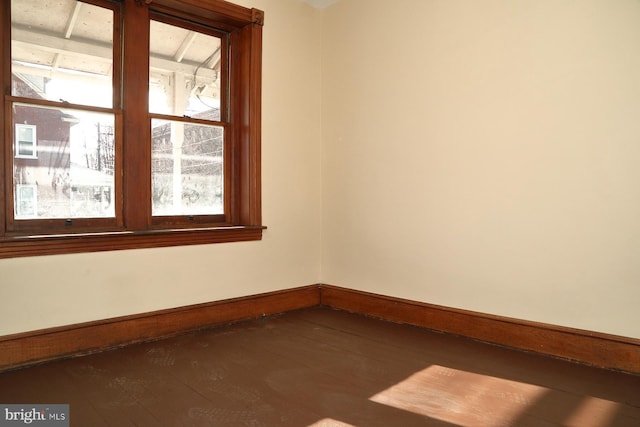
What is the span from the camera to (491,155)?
2865mm

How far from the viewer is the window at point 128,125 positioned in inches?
102

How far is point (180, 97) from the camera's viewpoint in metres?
3.29

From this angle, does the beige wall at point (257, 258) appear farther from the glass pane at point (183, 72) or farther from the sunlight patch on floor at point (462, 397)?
the sunlight patch on floor at point (462, 397)

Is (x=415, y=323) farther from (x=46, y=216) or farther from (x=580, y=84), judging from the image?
(x=46, y=216)

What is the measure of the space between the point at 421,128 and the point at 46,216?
259cm

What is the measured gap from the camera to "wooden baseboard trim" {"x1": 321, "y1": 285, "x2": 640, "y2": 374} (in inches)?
94.1

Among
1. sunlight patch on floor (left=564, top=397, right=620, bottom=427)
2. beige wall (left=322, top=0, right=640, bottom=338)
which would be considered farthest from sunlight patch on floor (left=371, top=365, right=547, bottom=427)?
beige wall (left=322, top=0, right=640, bottom=338)

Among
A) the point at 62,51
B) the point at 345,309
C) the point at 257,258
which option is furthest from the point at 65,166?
the point at 345,309

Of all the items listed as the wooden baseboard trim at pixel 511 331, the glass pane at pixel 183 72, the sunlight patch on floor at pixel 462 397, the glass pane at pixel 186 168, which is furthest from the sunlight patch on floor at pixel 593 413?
the glass pane at pixel 183 72

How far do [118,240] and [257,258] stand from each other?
1.13m

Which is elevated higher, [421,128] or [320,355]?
[421,128]

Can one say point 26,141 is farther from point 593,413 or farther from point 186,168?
point 593,413

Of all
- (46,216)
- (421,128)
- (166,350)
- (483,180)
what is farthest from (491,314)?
(46,216)

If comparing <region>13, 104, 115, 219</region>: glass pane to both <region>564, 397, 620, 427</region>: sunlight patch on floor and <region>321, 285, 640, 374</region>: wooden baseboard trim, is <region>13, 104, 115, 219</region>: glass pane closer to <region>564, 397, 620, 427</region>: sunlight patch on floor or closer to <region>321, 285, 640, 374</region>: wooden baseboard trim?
<region>321, 285, 640, 374</region>: wooden baseboard trim
